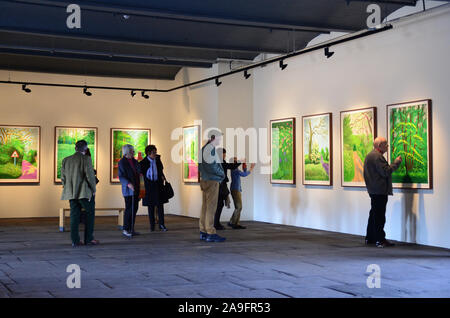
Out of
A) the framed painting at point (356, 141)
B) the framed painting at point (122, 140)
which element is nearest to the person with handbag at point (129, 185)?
the framed painting at point (356, 141)

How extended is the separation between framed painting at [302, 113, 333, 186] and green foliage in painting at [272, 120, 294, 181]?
47cm

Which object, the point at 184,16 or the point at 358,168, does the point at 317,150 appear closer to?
the point at 358,168

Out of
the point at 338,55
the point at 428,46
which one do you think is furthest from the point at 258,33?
the point at 428,46

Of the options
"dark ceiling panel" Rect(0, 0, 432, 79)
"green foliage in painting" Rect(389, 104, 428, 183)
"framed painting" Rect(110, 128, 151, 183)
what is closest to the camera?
"green foliage in painting" Rect(389, 104, 428, 183)

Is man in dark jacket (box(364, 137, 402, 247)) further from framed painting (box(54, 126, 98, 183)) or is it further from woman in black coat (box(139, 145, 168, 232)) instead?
framed painting (box(54, 126, 98, 183))

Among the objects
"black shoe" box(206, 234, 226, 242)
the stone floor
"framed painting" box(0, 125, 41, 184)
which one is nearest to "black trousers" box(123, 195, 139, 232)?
the stone floor

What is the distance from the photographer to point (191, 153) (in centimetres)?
1583

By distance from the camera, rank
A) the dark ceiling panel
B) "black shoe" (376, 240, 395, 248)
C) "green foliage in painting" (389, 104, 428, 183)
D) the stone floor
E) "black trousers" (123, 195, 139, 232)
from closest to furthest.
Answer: the stone floor → "black shoe" (376, 240, 395, 248) → "green foliage in painting" (389, 104, 428, 183) → the dark ceiling panel → "black trousers" (123, 195, 139, 232)

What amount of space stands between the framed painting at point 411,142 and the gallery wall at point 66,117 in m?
8.25

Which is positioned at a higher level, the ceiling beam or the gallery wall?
the ceiling beam

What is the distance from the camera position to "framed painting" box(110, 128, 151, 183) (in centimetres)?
1656

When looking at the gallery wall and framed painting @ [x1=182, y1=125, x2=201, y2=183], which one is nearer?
framed painting @ [x1=182, y1=125, x2=201, y2=183]

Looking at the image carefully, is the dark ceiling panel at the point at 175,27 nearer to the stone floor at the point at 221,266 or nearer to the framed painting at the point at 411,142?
the framed painting at the point at 411,142
